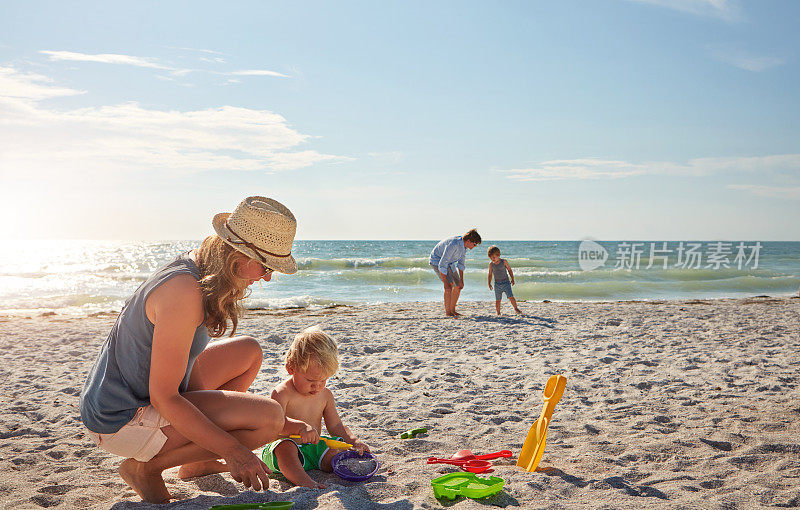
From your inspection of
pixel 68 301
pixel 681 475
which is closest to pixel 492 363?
pixel 681 475

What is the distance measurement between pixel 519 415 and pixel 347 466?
1.47 m

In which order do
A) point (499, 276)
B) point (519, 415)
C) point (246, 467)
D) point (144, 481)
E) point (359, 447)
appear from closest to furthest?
point (246, 467) → point (144, 481) → point (359, 447) → point (519, 415) → point (499, 276)

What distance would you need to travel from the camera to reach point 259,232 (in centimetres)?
212

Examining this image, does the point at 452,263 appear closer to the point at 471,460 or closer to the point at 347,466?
the point at 471,460

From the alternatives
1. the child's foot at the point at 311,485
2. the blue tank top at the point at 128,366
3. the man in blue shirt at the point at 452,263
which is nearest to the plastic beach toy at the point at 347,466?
the child's foot at the point at 311,485

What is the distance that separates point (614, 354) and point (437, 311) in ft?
16.3

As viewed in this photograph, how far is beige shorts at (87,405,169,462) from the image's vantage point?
85.4 inches

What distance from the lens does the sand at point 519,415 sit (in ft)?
7.91

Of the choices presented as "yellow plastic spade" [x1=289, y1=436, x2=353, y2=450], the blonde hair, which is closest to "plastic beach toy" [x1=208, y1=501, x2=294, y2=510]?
"yellow plastic spade" [x1=289, y1=436, x2=353, y2=450]

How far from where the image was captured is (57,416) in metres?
3.73

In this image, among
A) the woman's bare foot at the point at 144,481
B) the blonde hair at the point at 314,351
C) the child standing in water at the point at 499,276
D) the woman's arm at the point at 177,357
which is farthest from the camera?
the child standing in water at the point at 499,276

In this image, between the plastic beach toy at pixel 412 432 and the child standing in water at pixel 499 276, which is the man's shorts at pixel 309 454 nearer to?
the plastic beach toy at pixel 412 432

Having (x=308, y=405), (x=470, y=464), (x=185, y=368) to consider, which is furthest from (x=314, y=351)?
(x=470, y=464)

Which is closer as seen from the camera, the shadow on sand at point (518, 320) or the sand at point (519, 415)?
the sand at point (519, 415)
